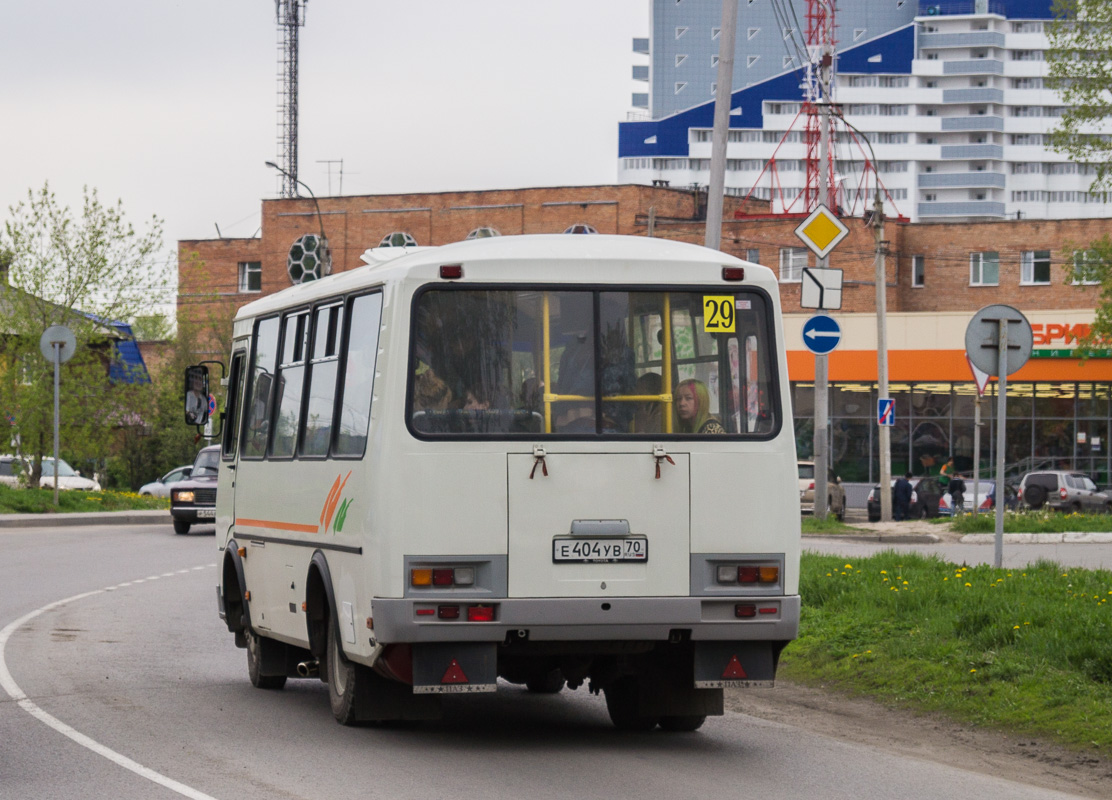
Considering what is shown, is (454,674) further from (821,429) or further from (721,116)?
(821,429)

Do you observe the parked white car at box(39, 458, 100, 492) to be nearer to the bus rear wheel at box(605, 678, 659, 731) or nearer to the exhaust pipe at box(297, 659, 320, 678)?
the exhaust pipe at box(297, 659, 320, 678)

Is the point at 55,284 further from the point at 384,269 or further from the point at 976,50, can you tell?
the point at 976,50

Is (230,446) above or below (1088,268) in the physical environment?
below

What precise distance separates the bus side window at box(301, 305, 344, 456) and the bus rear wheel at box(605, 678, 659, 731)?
222 cm

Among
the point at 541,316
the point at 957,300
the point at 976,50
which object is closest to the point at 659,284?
the point at 541,316

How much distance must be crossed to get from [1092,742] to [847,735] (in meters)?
1.45

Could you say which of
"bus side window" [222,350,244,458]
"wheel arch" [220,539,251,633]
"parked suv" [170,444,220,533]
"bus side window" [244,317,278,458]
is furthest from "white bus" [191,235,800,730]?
"parked suv" [170,444,220,533]

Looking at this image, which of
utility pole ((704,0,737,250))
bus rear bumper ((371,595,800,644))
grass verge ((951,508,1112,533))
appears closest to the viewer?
bus rear bumper ((371,595,800,644))

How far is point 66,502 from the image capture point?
37188 millimetres

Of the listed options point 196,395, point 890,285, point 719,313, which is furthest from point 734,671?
point 890,285

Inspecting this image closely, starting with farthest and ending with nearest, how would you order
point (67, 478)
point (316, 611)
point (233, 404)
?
point (67, 478)
point (233, 404)
point (316, 611)

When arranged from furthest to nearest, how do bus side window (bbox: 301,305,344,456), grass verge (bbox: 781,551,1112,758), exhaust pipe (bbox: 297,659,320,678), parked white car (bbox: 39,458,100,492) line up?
parked white car (bbox: 39,458,100,492) < exhaust pipe (bbox: 297,659,320,678) < grass verge (bbox: 781,551,1112,758) < bus side window (bbox: 301,305,344,456)

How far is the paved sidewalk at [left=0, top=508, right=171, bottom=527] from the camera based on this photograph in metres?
33.2

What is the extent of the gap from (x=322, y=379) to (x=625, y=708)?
2.66 m
